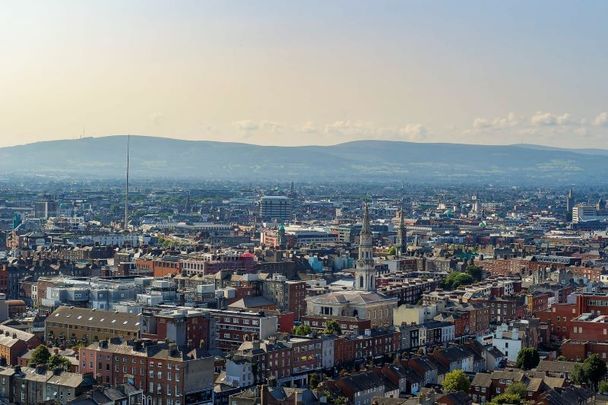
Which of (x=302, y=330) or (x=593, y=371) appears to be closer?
(x=593, y=371)

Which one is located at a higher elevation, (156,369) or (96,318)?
(96,318)

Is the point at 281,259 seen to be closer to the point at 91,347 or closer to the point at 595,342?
the point at 595,342

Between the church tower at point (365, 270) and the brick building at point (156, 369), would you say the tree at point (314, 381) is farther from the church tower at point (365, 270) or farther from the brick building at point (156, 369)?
the church tower at point (365, 270)

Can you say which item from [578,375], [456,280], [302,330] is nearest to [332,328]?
[302,330]

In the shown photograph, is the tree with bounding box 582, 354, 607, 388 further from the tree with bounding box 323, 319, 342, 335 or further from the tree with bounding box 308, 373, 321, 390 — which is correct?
the tree with bounding box 323, 319, 342, 335

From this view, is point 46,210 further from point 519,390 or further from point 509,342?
point 519,390

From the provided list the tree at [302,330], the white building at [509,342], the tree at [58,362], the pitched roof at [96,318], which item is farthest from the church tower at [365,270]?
the tree at [58,362]

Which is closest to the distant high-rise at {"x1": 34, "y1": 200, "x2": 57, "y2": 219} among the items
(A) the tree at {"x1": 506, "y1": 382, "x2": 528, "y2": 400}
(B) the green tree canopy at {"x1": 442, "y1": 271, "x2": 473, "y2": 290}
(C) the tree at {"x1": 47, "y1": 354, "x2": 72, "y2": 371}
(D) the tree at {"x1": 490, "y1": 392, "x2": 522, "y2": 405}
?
(B) the green tree canopy at {"x1": 442, "y1": 271, "x2": 473, "y2": 290}
